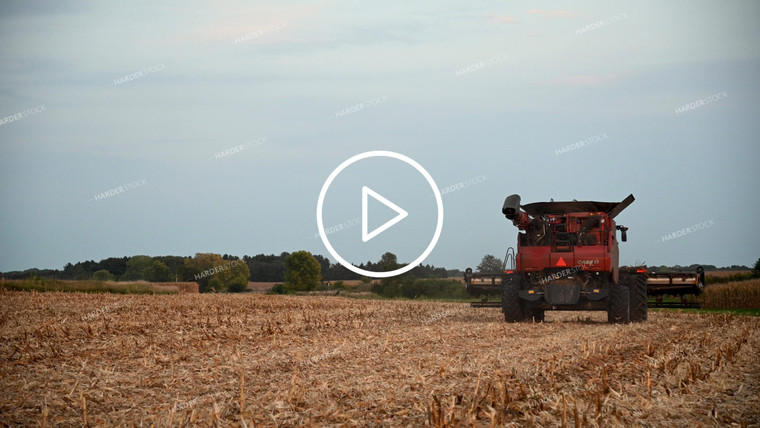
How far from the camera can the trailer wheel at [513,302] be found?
1934 cm

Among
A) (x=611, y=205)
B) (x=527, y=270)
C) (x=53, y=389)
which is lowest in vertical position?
(x=53, y=389)

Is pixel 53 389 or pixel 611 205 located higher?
Answer: pixel 611 205

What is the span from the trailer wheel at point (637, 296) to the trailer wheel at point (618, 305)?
1.58 meters

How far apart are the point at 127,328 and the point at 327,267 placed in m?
67.8

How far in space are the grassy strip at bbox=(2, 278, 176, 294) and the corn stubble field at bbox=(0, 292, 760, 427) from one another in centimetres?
1718

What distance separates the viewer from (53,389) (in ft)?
28.8

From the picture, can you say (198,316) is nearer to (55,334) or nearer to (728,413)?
(55,334)

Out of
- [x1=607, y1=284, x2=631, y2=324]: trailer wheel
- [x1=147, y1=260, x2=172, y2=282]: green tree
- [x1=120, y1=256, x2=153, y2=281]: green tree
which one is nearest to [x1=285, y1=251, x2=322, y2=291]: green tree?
[x1=147, y1=260, x2=172, y2=282]: green tree

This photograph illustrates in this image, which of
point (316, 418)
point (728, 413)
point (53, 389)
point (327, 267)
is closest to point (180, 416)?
point (316, 418)

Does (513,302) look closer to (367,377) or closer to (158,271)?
(367,377)

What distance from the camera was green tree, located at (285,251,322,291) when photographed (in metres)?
67.4

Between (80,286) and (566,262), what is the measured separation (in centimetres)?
2479
